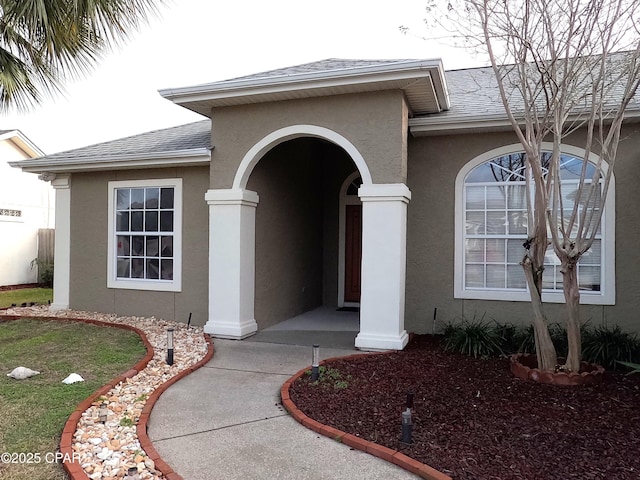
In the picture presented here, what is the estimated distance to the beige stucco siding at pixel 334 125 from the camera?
23.1 feet

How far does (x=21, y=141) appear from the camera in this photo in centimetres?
1819

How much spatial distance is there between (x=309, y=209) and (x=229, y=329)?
3706mm

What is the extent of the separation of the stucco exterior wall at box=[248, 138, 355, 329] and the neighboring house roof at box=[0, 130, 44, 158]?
12.9 metres

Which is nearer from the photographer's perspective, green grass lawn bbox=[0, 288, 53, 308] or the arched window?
the arched window

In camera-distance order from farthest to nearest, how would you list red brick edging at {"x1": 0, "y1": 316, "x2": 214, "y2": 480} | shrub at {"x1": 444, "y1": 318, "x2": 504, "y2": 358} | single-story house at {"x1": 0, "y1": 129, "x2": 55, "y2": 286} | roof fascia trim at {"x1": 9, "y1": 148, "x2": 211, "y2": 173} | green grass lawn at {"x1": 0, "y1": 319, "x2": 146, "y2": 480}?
single-story house at {"x1": 0, "y1": 129, "x2": 55, "y2": 286}, roof fascia trim at {"x1": 9, "y1": 148, "x2": 211, "y2": 173}, shrub at {"x1": 444, "y1": 318, "x2": 504, "y2": 358}, green grass lawn at {"x1": 0, "y1": 319, "x2": 146, "y2": 480}, red brick edging at {"x1": 0, "y1": 316, "x2": 214, "y2": 480}

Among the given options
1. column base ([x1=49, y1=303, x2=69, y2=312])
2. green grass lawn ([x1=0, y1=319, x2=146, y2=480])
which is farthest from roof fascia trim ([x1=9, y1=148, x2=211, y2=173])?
green grass lawn ([x1=0, y1=319, x2=146, y2=480])

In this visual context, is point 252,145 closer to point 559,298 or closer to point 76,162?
point 76,162

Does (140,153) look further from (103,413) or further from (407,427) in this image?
(407,427)

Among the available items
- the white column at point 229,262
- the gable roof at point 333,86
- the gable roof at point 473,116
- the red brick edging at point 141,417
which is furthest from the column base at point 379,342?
the gable roof at point 333,86

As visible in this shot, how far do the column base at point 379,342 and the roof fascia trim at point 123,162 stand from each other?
13.0ft

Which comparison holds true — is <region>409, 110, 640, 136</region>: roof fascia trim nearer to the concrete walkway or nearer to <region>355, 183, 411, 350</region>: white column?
<region>355, 183, 411, 350</region>: white column

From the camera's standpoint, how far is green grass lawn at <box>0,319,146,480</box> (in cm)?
396

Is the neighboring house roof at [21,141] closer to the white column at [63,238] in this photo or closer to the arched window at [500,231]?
the white column at [63,238]

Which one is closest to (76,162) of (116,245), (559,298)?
(116,245)
